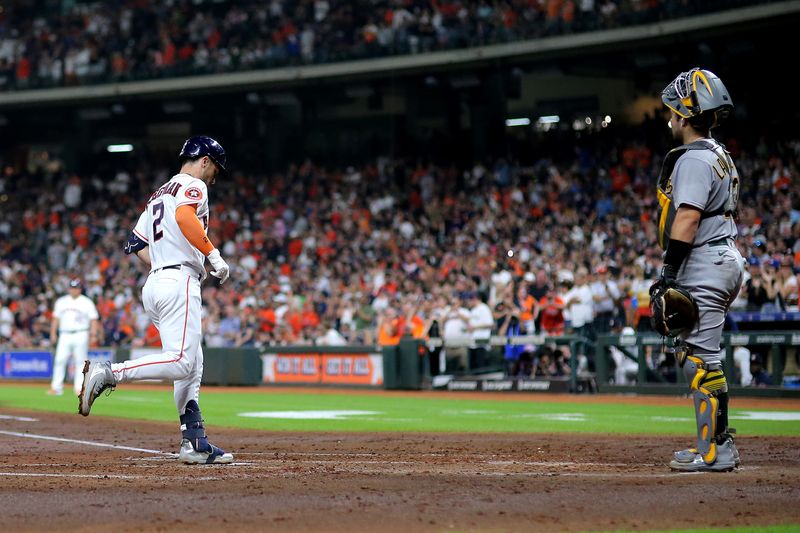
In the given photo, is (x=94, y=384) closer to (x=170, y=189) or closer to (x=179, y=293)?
(x=179, y=293)

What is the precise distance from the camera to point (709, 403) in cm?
685

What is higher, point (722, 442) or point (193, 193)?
point (193, 193)

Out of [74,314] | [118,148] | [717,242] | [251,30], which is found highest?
[251,30]

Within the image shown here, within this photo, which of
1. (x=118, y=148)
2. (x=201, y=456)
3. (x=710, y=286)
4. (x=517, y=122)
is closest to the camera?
(x=710, y=286)

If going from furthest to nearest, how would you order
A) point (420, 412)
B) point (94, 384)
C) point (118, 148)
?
point (118, 148)
point (420, 412)
point (94, 384)

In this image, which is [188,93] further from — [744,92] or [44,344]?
[744,92]

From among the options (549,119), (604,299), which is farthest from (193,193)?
(549,119)

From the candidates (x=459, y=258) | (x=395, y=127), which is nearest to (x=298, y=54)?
(x=395, y=127)

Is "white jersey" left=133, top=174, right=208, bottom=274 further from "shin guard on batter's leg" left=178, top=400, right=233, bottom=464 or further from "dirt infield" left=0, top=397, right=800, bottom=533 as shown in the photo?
"dirt infield" left=0, top=397, right=800, bottom=533

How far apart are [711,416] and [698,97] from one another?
2045 millimetres

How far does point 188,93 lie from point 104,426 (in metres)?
23.8

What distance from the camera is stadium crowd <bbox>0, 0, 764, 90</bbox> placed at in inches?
1102

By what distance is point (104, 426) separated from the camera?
40.8 ft

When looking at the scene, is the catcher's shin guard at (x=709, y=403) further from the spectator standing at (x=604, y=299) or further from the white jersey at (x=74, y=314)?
the white jersey at (x=74, y=314)
